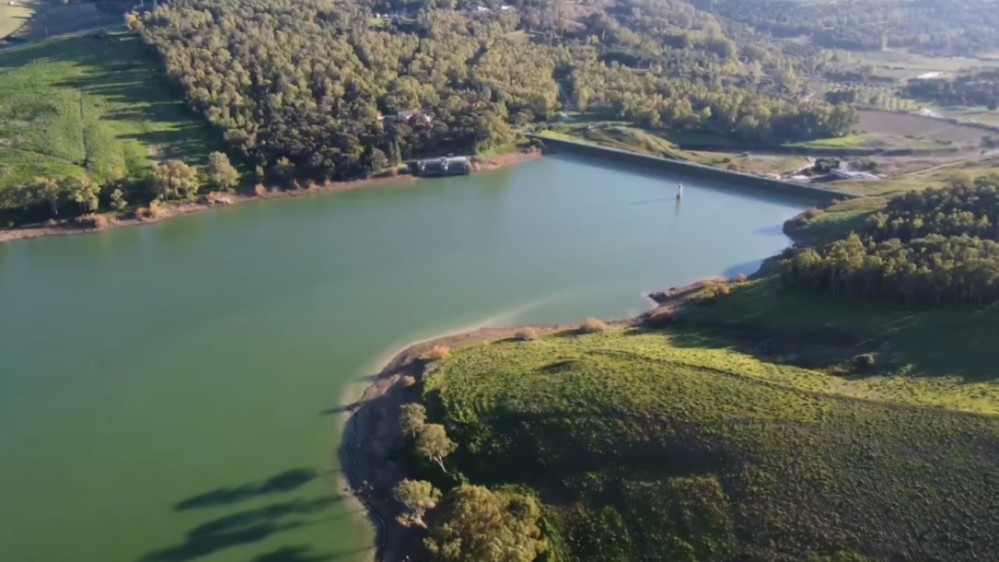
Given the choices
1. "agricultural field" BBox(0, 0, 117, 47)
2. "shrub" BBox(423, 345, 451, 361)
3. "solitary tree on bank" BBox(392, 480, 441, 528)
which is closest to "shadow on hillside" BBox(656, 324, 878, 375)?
"shrub" BBox(423, 345, 451, 361)

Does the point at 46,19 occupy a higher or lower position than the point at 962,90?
higher

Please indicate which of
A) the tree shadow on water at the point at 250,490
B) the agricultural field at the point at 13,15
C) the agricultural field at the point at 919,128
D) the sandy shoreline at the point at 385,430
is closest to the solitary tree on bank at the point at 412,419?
the sandy shoreline at the point at 385,430

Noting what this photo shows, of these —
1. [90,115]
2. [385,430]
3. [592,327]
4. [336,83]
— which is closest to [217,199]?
Answer: [90,115]

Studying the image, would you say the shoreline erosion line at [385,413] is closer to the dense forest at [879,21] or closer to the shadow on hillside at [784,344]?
the shadow on hillside at [784,344]

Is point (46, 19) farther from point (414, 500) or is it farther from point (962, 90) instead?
point (962, 90)

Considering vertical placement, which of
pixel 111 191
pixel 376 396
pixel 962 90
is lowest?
pixel 376 396
